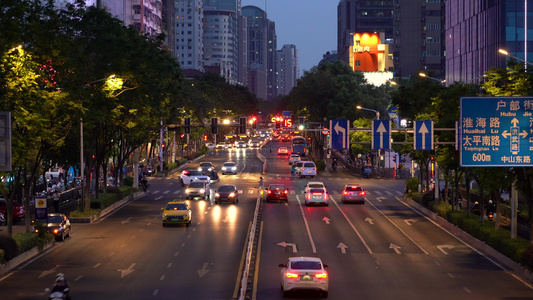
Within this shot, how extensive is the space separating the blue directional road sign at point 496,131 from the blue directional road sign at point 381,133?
29.5ft

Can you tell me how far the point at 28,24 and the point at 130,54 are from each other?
21708mm

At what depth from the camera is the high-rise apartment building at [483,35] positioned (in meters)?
90.4

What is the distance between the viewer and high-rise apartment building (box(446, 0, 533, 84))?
9044cm

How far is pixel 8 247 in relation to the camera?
33.8 meters

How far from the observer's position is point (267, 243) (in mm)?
40562

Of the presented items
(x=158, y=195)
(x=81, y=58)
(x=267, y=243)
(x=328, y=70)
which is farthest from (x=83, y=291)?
(x=328, y=70)

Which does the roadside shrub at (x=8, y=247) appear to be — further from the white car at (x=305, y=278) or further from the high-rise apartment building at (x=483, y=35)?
the high-rise apartment building at (x=483, y=35)

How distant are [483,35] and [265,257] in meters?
69.4

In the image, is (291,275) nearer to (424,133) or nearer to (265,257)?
(265,257)

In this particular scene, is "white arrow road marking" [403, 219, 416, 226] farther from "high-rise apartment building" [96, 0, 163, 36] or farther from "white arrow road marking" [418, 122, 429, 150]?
"high-rise apartment building" [96, 0, 163, 36]

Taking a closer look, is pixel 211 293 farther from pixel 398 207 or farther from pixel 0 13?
pixel 398 207

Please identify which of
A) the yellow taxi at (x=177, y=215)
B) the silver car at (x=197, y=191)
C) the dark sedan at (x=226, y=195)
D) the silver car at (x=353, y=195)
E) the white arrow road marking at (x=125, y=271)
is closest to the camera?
the white arrow road marking at (x=125, y=271)

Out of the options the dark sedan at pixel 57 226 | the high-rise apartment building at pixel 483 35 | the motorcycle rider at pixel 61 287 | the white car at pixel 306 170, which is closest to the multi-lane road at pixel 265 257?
the dark sedan at pixel 57 226

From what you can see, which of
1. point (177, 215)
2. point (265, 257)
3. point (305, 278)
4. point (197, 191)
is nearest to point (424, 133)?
point (265, 257)
